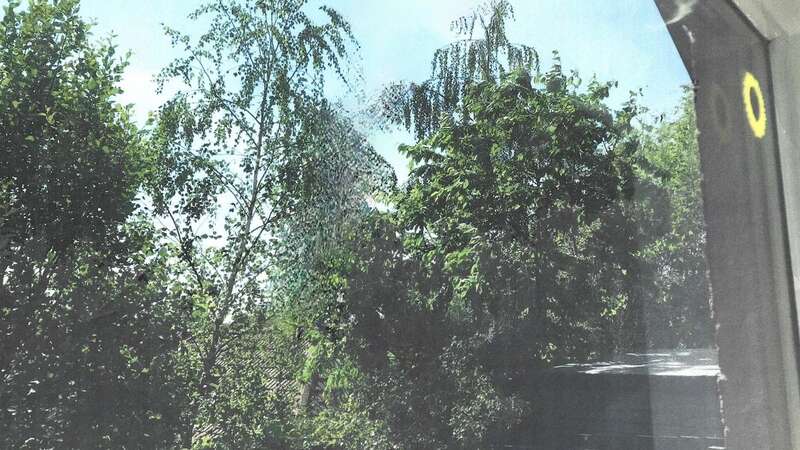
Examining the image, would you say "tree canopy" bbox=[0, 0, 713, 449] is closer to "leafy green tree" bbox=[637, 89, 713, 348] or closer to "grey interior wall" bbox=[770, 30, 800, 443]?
"leafy green tree" bbox=[637, 89, 713, 348]

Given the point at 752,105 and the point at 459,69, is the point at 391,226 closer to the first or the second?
the point at 459,69

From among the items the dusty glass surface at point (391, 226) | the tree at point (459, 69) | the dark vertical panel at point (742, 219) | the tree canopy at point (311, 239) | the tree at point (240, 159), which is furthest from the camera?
the tree at point (459, 69)

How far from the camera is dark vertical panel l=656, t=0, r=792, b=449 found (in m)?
0.79

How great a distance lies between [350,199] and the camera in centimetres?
161

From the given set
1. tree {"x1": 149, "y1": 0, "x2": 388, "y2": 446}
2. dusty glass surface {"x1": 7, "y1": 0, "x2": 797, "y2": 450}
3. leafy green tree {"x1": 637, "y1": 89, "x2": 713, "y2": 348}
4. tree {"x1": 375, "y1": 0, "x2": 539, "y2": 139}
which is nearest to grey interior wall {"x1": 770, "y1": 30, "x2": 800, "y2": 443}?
dusty glass surface {"x1": 7, "y1": 0, "x2": 797, "y2": 450}

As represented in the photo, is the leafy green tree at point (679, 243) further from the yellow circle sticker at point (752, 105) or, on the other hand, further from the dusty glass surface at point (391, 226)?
the yellow circle sticker at point (752, 105)

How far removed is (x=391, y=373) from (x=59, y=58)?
0.96m

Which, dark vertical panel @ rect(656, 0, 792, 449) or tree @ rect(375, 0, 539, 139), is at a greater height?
tree @ rect(375, 0, 539, 139)

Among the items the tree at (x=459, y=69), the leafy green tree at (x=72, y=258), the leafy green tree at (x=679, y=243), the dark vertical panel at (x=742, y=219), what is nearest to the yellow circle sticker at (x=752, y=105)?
the dark vertical panel at (x=742, y=219)

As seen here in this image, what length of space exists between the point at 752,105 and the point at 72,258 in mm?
1038

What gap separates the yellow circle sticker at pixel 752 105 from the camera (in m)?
0.85

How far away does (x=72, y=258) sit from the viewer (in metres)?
1.07

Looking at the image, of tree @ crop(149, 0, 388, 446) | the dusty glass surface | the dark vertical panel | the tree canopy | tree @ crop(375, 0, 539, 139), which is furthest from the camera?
tree @ crop(375, 0, 539, 139)

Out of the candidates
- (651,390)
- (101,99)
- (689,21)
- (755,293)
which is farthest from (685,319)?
(101,99)
